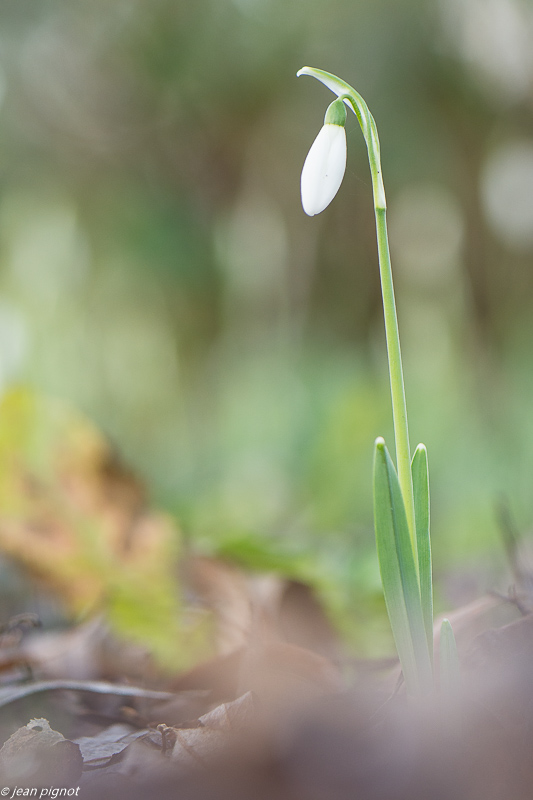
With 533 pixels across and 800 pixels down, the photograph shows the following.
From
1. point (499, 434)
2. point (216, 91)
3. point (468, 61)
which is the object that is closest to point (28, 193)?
point (216, 91)

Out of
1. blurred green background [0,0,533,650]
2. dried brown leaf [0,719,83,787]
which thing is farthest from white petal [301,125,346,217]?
blurred green background [0,0,533,650]

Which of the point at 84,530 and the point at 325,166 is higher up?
the point at 325,166

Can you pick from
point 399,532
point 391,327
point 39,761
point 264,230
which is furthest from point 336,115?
point 264,230

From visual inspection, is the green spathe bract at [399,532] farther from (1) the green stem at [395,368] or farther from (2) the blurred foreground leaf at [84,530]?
(2) the blurred foreground leaf at [84,530]

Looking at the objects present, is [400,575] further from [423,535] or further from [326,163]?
[326,163]

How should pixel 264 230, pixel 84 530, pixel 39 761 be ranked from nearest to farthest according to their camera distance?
pixel 39 761 → pixel 84 530 → pixel 264 230

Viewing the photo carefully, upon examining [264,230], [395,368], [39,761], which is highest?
[264,230]
